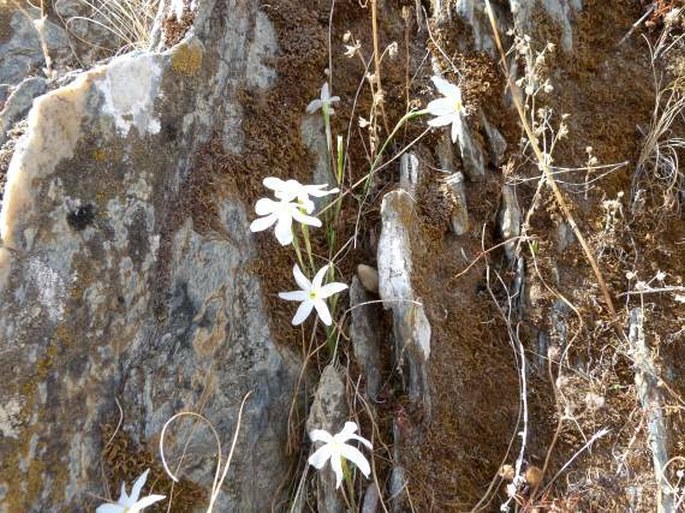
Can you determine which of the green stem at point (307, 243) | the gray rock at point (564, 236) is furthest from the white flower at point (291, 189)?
the gray rock at point (564, 236)

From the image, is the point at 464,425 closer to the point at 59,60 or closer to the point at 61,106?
the point at 61,106

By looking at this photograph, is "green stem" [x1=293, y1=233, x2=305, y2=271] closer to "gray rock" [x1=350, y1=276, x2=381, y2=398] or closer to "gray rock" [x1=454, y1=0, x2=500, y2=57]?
"gray rock" [x1=350, y1=276, x2=381, y2=398]

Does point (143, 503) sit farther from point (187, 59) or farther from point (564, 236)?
point (564, 236)

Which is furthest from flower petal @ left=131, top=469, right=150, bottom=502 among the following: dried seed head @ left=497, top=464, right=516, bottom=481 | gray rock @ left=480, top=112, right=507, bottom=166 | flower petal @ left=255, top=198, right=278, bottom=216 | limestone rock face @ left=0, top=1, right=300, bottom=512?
gray rock @ left=480, top=112, right=507, bottom=166

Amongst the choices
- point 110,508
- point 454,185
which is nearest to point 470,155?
point 454,185

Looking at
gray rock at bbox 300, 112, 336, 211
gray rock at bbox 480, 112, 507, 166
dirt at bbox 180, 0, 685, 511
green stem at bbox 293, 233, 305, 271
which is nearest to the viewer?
green stem at bbox 293, 233, 305, 271

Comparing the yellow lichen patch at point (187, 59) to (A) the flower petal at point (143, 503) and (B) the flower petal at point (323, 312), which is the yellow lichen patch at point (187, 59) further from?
(A) the flower petal at point (143, 503)

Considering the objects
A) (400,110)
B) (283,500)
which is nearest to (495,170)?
(400,110)
